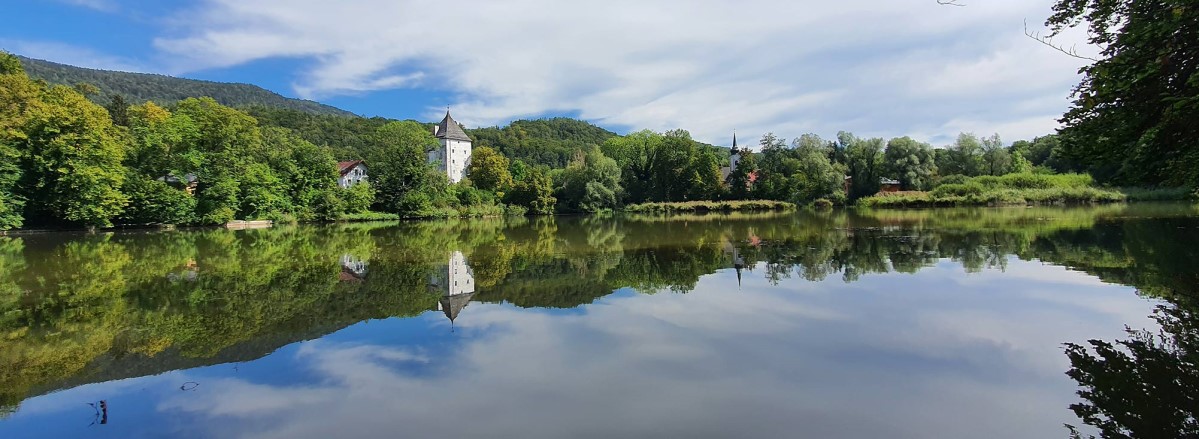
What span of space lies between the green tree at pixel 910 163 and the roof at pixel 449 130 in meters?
56.6

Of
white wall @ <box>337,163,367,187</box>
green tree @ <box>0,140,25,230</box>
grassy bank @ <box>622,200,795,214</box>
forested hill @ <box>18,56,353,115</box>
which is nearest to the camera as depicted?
green tree @ <box>0,140,25,230</box>

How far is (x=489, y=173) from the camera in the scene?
206 ft

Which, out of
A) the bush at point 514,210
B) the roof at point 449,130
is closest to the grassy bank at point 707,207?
the bush at point 514,210

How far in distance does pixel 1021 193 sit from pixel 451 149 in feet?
221

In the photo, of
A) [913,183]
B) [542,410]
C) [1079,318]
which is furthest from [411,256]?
[913,183]

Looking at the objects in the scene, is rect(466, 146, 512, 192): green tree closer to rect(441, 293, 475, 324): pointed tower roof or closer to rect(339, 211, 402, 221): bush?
rect(339, 211, 402, 221): bush

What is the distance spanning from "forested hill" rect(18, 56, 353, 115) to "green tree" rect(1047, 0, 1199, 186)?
12346 centimetres

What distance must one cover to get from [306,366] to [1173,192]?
59.9 meters

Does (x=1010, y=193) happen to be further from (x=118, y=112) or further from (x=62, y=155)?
(x=118, y=112)

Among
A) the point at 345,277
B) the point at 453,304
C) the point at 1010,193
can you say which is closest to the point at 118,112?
the point at 345,277

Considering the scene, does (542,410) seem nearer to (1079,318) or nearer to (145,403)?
(145,403)

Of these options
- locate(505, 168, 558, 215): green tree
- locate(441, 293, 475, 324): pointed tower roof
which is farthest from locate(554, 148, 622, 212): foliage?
locate(441, 293, 475, 324): pointed tower roof

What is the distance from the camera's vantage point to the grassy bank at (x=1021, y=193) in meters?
44.8

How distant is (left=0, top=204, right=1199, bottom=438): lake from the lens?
4363 millimetres
